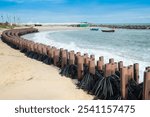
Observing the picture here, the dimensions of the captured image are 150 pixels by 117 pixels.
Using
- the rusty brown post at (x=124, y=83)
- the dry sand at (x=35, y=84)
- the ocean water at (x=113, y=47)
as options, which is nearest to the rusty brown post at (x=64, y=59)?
the dry sand at (x=35, y=84)

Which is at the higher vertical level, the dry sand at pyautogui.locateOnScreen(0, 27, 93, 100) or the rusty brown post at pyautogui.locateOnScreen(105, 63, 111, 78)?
the rusty brown post at pyautogui.locateOnScreen(105, 63, 111, 78)

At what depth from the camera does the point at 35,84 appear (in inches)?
374

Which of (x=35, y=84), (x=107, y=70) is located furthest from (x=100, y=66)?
(x=35, y=84)

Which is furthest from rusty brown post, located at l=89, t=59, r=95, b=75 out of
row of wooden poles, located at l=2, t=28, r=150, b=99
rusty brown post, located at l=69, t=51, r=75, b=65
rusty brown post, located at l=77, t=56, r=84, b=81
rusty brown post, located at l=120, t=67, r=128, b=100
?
rusty brown post, located at l=69, t=51, r=75, b=65

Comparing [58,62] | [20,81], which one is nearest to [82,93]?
[20,81]

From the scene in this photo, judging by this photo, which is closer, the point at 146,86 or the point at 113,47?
→ the point at 146,86

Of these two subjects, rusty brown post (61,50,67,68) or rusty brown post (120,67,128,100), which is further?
rusty brown post (61,50,67,68)

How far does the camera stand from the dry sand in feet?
27.1

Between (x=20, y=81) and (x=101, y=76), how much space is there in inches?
120

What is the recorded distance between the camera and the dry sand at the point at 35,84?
8.27 meters

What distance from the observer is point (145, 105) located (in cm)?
636

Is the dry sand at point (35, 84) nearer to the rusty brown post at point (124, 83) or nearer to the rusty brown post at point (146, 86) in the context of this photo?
the rusty brown post at point (124, 83)

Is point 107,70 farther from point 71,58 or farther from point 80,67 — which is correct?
point 71,58

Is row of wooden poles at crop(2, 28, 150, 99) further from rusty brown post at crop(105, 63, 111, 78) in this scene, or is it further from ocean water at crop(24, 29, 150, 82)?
ocean water at crop(24, 29, 150, 82)
